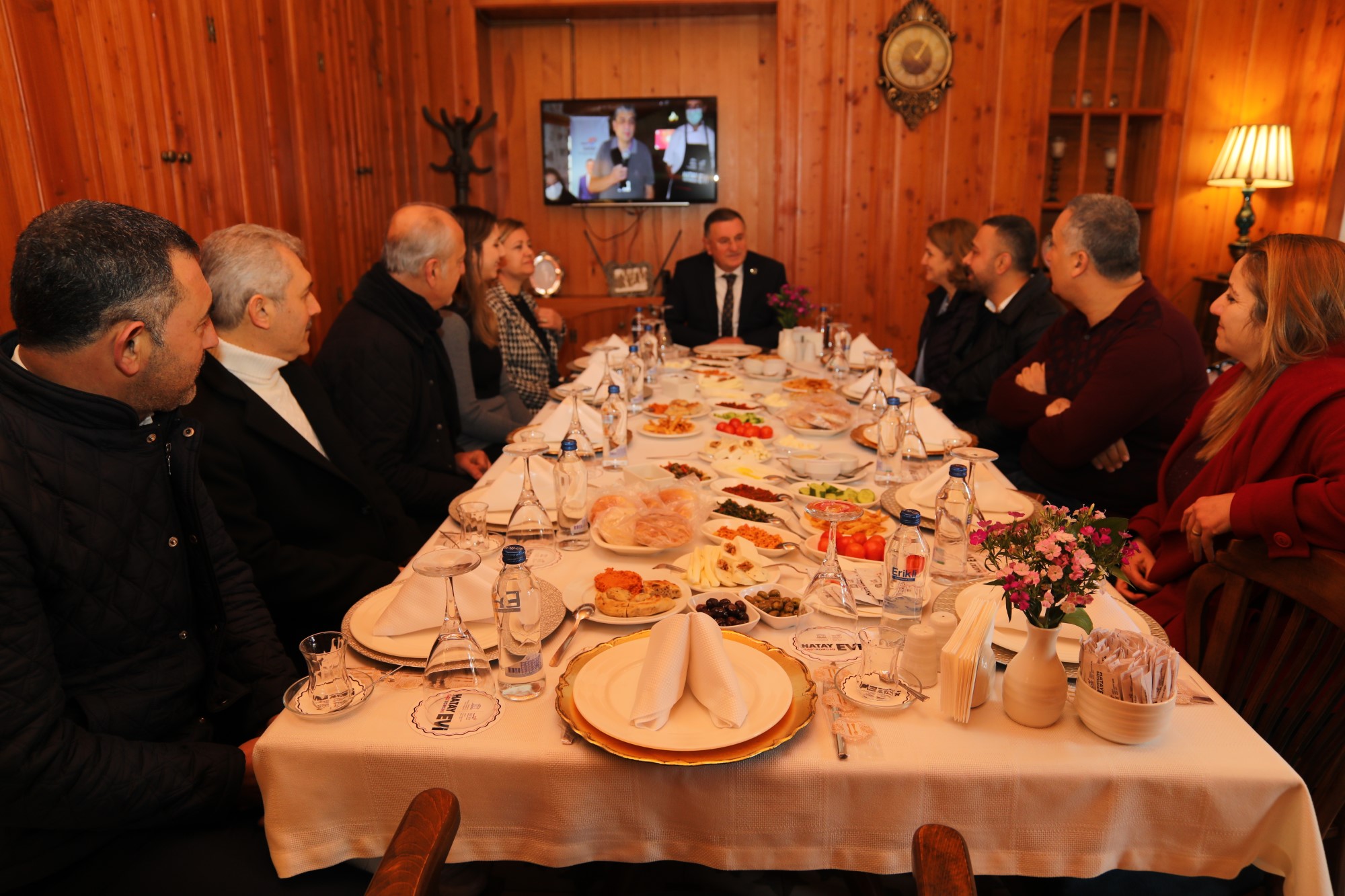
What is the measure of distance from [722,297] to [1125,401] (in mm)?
3169

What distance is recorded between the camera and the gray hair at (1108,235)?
9.27 ft

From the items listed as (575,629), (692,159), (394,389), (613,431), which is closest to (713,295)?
(692,159)

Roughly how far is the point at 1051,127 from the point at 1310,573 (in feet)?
18.0

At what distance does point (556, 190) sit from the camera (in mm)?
6301

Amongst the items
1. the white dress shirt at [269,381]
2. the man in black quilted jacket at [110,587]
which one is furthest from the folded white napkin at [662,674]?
the white dress shirt at [269,381]

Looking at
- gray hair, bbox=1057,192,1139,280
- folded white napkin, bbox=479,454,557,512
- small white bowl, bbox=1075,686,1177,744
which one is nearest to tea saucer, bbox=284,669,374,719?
folded white napkin, bbox=479,454,557,512

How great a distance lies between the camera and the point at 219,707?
157 cm

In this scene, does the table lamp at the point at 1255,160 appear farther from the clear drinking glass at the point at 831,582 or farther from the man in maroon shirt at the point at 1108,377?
the clear drinking glass at the point at 831,582

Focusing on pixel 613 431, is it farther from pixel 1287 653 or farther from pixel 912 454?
pixel 1287 653

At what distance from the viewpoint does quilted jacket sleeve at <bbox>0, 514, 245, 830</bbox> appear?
1207mm

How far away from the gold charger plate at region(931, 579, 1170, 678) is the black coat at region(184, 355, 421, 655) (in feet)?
4.40

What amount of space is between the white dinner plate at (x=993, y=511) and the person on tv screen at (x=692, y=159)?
4.57m

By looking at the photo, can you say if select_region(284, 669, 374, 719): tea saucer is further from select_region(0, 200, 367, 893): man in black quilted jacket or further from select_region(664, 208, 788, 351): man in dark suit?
select_region(664, 208, 788, 351): man in dark suit

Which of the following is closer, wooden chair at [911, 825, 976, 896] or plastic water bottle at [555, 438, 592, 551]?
wooden chair at [911, 825, 976, 896]
